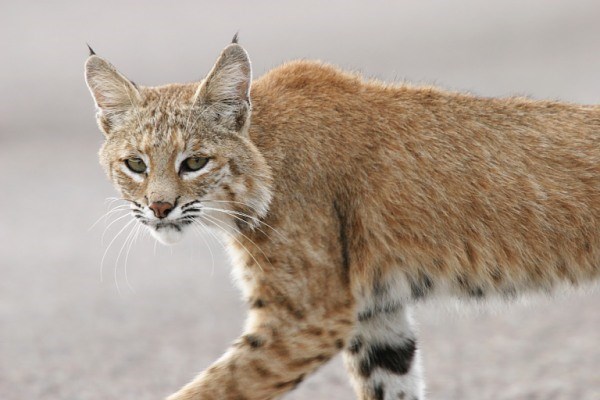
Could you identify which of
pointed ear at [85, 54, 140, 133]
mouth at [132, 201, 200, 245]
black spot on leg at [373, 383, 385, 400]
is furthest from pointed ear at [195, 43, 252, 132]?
black spot on leg at [373, 383, 385, 400]

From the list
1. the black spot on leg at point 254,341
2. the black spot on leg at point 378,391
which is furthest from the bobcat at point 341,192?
the black spot on leg at point 378,391

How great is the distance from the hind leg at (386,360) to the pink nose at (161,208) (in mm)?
1742

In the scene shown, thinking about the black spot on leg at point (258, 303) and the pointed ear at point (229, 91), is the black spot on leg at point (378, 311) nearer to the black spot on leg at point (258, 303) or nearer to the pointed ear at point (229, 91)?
the black spot on leg at point (258, 303)

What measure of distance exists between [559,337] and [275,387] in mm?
5895

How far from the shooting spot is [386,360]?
8.81m

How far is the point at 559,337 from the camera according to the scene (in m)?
13.1

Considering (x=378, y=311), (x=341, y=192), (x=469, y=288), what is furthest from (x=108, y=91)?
(x=469, y=288)

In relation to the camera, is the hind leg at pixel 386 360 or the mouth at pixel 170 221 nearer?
the mouth at pixel 170 221

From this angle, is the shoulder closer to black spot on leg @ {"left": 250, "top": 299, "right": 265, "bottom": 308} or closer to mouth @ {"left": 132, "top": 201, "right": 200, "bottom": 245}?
mouth @ {"left": 132, "top": 201, "right": 200, "bottom": 245}

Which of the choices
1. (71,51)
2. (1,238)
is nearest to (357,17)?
(71,51)

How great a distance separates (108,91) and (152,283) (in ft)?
27.8

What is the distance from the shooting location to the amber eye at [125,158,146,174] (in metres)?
7.76

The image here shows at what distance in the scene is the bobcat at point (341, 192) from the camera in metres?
7.75

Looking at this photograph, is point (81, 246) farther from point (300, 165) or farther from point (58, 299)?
point (300, 165)
